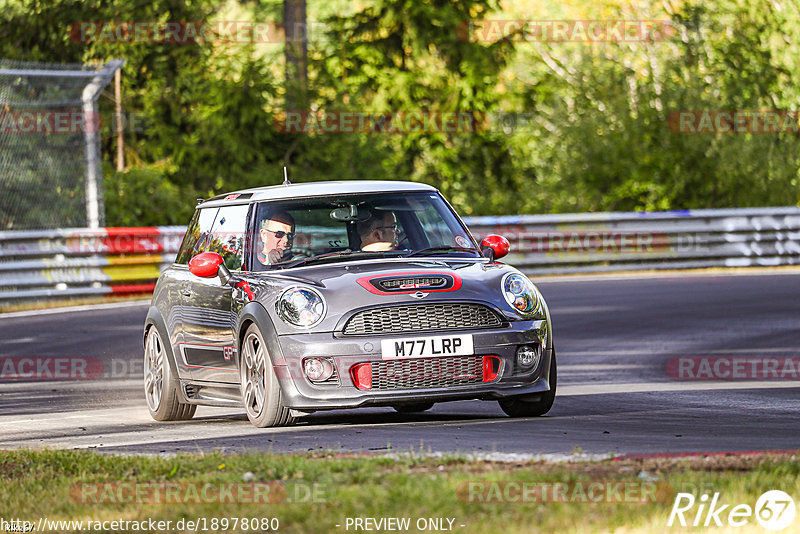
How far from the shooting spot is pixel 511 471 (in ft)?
22.2

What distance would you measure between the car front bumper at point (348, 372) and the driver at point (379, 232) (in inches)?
44.7

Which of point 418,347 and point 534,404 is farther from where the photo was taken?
point 534,404

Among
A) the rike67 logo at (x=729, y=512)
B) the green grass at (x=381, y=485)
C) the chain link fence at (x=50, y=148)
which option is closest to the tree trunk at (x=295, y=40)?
the chain link fence at (x=50, y=148)

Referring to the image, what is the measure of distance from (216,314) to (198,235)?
1.21 m

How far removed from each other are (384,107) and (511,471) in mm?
28801

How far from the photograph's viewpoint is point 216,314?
33.0ft

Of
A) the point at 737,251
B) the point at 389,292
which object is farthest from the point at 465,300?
the point at 737,251

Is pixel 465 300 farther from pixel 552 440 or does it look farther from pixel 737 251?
pixel 737 251

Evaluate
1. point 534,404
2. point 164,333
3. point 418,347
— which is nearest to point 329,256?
point 418,347

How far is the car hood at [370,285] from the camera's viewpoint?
9.00 meters

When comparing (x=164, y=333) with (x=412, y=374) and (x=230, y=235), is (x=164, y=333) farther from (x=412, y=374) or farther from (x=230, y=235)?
(x=412, y=374)

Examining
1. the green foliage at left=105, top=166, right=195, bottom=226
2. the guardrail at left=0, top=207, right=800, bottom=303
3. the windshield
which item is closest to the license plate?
the windshield

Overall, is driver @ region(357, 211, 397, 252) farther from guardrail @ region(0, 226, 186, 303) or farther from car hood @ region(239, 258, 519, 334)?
guardrail @ region(0, 226, 186, 303)

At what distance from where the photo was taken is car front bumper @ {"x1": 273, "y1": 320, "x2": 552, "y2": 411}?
8.95 meters
